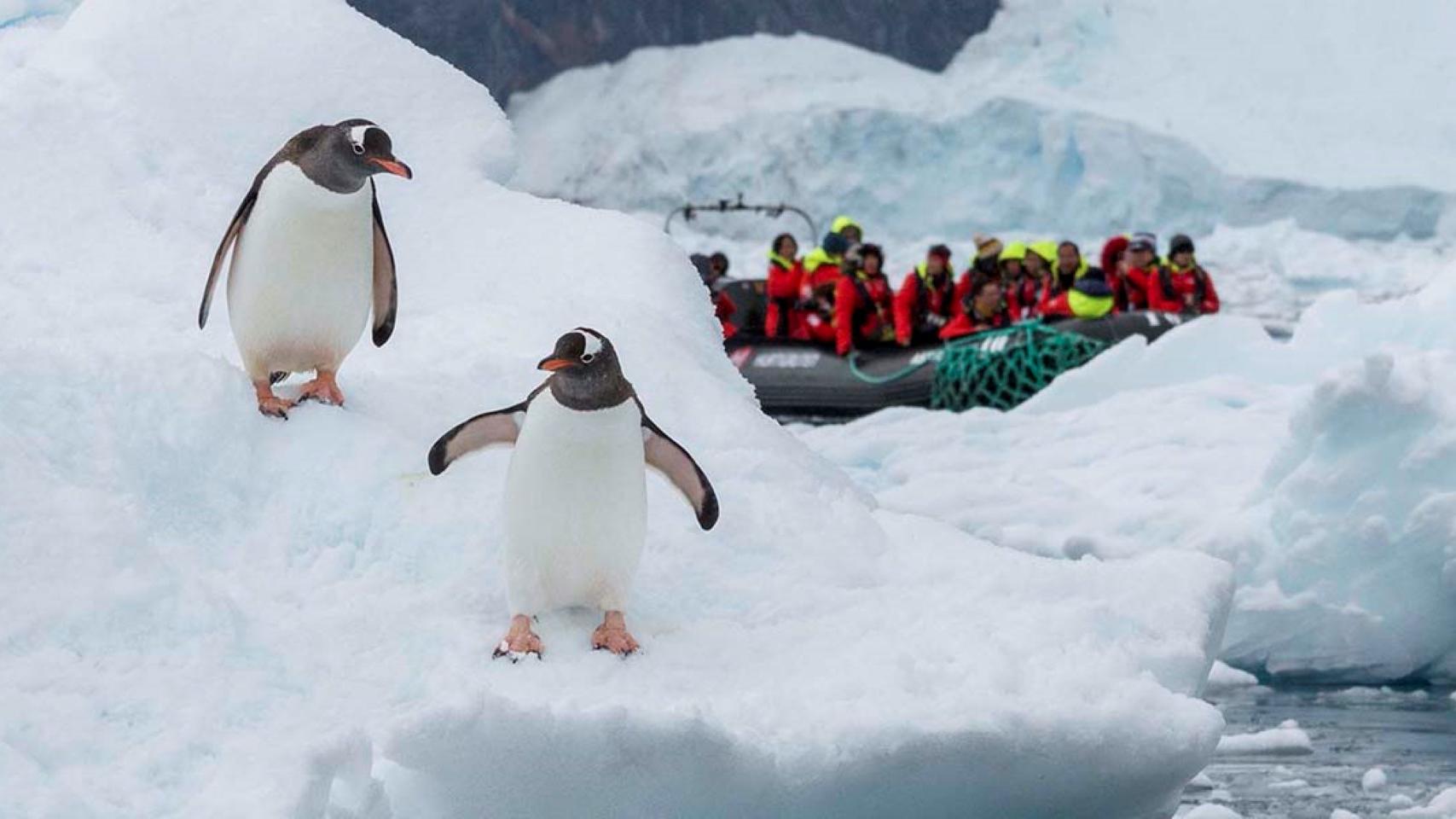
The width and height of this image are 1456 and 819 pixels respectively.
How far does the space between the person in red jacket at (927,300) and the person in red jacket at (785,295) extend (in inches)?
34.6

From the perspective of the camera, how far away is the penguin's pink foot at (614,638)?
3535 millimetres

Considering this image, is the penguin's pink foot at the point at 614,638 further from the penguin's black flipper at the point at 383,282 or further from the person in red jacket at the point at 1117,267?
the person in red jacket at the point at 1117,267

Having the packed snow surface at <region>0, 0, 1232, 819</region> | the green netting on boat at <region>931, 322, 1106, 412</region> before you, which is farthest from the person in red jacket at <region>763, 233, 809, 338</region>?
the packed snow surface at <region>0, 0, 1232, 819</region>

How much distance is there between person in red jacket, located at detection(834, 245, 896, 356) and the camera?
12.5 m

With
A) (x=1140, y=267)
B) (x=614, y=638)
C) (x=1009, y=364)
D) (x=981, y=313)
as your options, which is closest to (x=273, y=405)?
(x=614, y=638)

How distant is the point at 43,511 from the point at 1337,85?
1091 inches

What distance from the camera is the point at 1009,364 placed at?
11.7 metres

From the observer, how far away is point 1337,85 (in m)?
29.1

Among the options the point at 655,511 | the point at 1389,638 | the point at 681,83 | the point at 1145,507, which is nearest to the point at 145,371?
the point at 655,511

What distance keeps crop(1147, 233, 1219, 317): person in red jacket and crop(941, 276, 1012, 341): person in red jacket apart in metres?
0.89

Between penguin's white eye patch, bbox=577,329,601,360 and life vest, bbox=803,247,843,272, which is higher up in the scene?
penguin's white eye patch, bbox=577,329,601,360

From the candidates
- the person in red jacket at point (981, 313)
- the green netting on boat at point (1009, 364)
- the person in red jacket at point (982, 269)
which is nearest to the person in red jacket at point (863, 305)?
the person in red jacket at point (982, 269)

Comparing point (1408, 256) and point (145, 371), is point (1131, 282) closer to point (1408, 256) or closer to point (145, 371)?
point (145, 371)

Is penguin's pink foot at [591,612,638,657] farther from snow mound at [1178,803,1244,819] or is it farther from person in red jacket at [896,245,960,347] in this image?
person in red jacket at [896,245,960,347]
